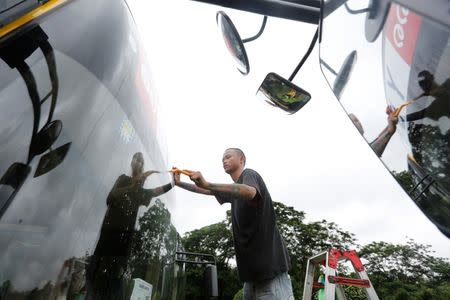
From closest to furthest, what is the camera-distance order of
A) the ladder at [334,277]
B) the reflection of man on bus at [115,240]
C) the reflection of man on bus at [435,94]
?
the reflection of man on bus at [435,94], the reflection of man on bus at [115,240], the ladder at [334,277]

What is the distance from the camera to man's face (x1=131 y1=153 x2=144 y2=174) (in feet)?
4.66

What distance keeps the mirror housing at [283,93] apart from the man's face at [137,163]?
766 millimetres

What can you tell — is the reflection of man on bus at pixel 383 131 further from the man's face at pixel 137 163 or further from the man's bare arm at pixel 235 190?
the man's bare arm at pixel 235 190

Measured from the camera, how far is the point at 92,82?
1.14 metres

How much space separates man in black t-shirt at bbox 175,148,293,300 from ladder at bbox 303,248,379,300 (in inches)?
77.4

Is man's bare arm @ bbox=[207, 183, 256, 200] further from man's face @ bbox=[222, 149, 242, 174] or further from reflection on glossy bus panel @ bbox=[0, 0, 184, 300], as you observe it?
reflection on glossy bus panel @ bbox=[0, 0, 184, 300]

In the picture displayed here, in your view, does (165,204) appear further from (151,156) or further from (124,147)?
(124,147)

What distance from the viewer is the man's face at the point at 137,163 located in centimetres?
142

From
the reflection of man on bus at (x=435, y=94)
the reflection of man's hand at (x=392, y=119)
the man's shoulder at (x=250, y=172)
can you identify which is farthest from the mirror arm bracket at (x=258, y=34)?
the reflection of man on bus at (x=435, y=94)

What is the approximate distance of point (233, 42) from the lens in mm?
2053

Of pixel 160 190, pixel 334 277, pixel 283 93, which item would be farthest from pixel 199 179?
pixel 334 277

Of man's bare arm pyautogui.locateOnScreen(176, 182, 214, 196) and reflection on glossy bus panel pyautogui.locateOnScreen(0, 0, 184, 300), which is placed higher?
man's bare arm pyautogui.locateOnScreen(176, 182, 214, 196)

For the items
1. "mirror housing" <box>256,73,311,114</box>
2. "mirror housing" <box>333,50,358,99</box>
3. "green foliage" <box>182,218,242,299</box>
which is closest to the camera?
"mirror housing" <box>333,50,358,99</box>

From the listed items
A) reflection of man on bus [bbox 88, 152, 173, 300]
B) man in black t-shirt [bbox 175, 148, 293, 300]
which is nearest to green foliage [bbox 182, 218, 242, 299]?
man in black t-shirt [bbox 175, 148, 293, 300]
